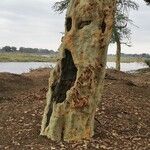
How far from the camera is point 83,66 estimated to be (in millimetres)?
9656

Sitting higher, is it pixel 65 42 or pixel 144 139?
pixel 65 42

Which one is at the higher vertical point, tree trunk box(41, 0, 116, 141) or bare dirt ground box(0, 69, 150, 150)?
tree trunk box(41, 0, 116, 141)

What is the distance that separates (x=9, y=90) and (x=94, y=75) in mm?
8696

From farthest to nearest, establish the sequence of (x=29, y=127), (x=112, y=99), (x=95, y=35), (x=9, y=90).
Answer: (x=9, y=90) → (x=112, y=99) → (x=29, y=127) → (x=95, y=35)

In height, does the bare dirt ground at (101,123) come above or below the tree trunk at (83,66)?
below

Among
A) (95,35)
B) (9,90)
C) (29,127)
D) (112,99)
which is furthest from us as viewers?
(9,90)

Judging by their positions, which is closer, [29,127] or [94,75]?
[94,75]

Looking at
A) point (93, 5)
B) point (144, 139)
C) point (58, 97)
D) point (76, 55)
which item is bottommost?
point (144, 139)

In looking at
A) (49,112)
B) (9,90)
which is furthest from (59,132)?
(9,90)

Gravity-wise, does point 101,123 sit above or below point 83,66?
below

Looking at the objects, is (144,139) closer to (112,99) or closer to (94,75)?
(94,75)

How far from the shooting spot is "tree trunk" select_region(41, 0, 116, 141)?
9.66 meters

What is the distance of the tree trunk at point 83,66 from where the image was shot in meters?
9.66

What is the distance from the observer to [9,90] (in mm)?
17984
